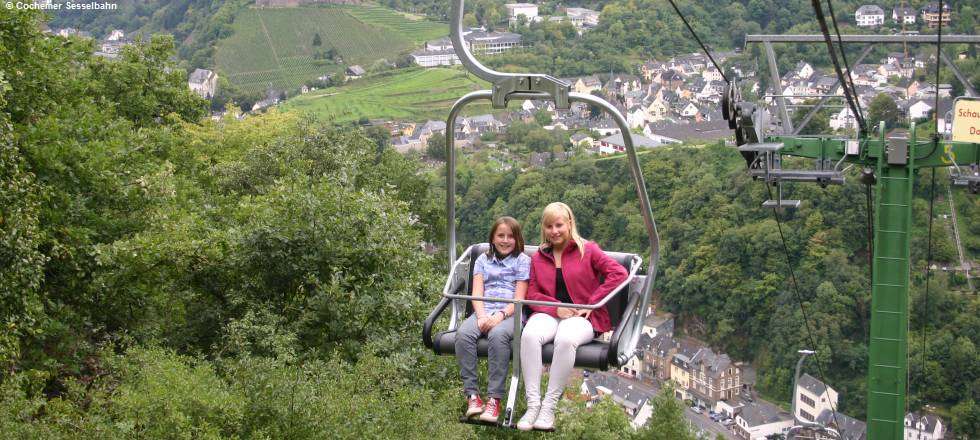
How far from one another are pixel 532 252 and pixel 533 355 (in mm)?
744

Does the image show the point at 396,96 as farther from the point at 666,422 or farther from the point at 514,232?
the point at 514,232

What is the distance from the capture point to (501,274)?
20.0 feet

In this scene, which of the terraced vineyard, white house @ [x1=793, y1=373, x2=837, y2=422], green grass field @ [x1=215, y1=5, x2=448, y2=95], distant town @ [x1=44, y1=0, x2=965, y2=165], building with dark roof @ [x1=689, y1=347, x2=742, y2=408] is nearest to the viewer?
white house @ [x1=793, y1=373, x2=837, y2=422]

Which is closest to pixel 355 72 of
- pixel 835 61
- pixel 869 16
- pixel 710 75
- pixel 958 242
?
pixel 710 75

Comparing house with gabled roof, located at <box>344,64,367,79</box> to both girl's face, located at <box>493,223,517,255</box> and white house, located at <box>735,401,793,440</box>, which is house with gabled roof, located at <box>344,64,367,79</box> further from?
→ girl's face, located at <box>493,223,517,255</box>

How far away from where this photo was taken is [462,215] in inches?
2269

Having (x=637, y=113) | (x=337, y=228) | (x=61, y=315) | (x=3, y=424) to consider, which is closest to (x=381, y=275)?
(x=337, y=228)

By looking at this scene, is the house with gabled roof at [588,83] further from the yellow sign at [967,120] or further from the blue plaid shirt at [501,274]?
the blue plaid shirt at [501,274]

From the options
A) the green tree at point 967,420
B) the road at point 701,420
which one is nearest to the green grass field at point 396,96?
the road at point 701,420

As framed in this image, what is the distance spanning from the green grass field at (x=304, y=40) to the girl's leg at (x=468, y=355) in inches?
3592

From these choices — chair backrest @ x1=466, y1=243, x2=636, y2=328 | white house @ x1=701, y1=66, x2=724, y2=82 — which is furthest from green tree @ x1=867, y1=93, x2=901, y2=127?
white house @ x1=701, y1=66, x2=724, y2=82

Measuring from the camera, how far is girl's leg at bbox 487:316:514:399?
5.86 metres

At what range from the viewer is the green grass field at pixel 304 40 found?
100188 mm

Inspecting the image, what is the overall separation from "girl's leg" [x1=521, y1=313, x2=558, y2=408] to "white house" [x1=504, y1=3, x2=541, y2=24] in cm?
9782
